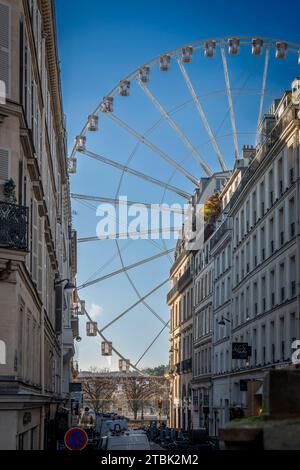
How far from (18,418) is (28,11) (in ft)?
32.0

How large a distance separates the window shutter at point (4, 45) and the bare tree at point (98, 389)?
119 meters

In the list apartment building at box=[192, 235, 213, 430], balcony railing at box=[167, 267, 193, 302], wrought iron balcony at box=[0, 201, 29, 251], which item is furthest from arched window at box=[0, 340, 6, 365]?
balcony railing at box=[167, 267, 193, 302]

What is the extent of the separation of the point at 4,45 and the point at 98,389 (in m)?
121

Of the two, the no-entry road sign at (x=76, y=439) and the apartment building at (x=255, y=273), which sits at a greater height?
the apartment building at (x=255, y=273)

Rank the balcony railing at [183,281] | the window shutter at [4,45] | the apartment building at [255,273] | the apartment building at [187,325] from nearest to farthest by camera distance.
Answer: the window shutter at [4,45] → the apartment building at [255,273] → the apartment building at [187,325] → the balcony railing at [183,281]

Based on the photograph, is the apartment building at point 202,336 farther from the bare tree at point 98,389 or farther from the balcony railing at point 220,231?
the bare tree at point 98,389

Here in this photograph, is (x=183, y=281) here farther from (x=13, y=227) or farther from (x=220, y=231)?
(x=13, y=227)

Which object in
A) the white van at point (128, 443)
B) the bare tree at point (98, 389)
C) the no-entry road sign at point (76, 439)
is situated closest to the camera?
the no-entry road sign at point (76, 439)

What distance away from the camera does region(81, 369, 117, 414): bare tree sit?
138 metres

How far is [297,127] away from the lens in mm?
46156

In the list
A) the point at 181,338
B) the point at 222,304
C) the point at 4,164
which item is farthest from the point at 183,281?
the point at 4,164

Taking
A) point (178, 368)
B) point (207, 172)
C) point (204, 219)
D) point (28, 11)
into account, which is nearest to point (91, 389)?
point (178, 368)

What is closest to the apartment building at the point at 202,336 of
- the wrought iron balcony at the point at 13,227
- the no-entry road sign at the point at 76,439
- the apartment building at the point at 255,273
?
the apartment building at the point at 255,273

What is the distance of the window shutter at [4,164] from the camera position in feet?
63.5
